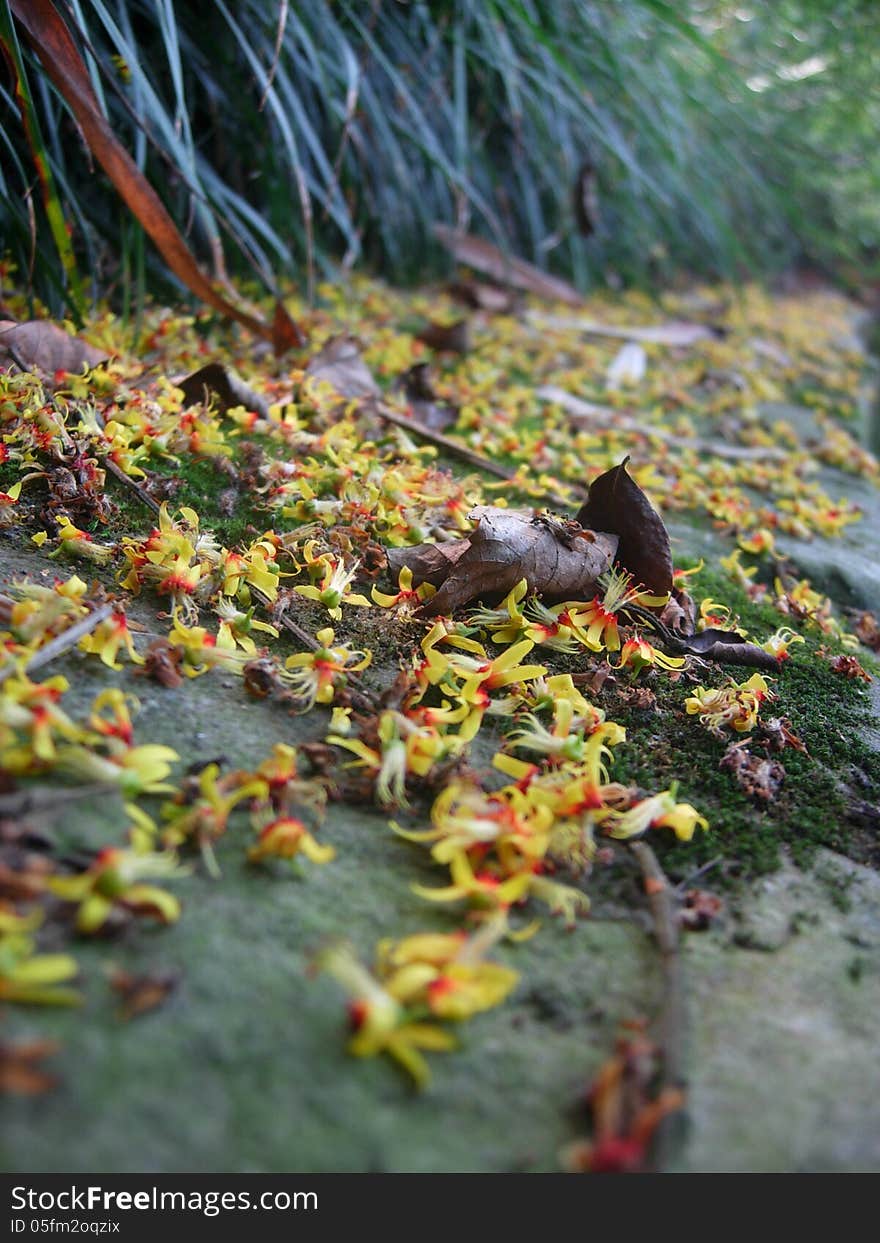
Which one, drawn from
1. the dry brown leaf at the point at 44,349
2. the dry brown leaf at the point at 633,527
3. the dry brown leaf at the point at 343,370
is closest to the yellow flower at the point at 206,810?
the dry brown leaf at the point at 633,527

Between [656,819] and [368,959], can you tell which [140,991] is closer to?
[368,959]

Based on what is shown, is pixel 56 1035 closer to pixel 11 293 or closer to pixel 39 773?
pixel 39 773

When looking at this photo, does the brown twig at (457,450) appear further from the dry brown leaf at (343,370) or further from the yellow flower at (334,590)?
the yellow flower at (334,590)

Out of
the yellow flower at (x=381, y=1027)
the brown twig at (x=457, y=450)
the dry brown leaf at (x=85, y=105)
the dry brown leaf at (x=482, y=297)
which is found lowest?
the dry brown leaf at (x=482, y=297)

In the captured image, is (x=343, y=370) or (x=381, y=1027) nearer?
(x=381, y=1027)

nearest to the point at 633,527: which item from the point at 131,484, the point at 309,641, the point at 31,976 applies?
the point at 309,641

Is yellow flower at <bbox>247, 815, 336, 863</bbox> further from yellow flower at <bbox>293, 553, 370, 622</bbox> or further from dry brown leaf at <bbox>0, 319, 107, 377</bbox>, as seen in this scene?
dry brown leaf at <bbox>0, 319, 107, 377</bbox>
